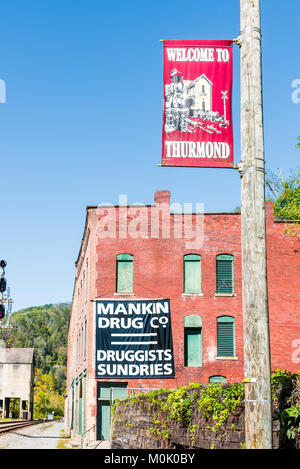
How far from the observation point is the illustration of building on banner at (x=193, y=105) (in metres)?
6.61

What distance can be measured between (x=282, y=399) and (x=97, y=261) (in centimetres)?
2643

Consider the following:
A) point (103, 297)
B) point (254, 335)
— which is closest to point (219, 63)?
point (254, 335)

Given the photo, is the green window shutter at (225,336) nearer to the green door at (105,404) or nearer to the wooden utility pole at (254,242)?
the green door at (105,404)

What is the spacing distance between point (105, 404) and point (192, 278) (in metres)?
8.68

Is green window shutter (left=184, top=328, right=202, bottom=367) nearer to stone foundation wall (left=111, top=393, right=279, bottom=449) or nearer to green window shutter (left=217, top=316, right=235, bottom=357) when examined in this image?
green window shutter (left=217, top=316, right=235, bottom=357)

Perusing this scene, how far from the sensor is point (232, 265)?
3416cm

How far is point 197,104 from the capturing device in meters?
6.63

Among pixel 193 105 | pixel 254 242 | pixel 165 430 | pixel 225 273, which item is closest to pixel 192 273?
pixel 225 273

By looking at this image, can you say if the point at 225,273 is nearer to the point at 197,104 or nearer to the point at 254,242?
the point at 197,104

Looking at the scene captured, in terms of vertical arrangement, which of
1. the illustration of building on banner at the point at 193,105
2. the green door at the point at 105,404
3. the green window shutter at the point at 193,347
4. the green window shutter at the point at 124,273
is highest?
the green window shutter at the point at 124,273

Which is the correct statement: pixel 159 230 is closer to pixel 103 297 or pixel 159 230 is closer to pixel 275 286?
pixel 103 297

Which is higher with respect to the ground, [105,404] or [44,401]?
[105,404]

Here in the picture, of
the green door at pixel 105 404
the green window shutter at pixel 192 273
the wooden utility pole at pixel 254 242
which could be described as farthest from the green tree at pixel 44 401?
the wooden utility pole at pixel 254 242

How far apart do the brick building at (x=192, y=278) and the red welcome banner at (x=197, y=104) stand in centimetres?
2660
